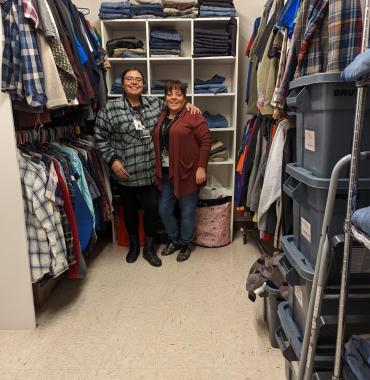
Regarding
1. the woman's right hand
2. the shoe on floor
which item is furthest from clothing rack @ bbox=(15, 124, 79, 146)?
the shoe on floor

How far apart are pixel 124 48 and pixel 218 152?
1.14 m

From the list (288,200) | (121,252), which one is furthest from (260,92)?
(121,252)

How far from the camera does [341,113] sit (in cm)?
109

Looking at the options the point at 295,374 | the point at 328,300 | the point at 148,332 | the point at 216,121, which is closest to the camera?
the point at 328,300

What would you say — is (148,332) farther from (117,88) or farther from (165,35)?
(165,35)

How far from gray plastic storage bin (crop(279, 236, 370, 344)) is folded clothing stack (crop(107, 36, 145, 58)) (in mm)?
2052

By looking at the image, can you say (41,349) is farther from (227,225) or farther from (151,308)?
(227,225)

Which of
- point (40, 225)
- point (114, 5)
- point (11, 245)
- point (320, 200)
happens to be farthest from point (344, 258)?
point (114, 5)

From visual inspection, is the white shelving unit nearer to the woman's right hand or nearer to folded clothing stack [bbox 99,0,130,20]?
folded clothing stack [bbox 99,0,130,20]

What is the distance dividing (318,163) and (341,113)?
0.18 metres

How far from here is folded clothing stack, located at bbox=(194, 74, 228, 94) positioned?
281 centimetres

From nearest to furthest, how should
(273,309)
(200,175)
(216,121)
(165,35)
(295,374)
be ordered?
(295,374), (273,309), (200,175), (165,35), (216,121)

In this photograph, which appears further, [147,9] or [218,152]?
[218,152]

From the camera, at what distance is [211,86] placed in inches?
111
